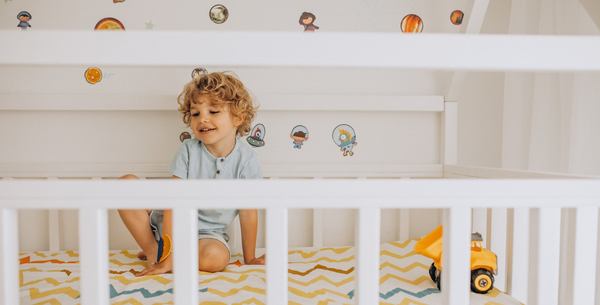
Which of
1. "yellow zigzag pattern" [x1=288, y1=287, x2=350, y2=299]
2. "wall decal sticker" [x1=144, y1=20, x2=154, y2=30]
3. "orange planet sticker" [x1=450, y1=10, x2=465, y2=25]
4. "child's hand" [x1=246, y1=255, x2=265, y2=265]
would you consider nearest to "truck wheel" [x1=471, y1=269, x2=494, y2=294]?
"yellow zigzag pattern" [x1=288, y1=287, x2=350, y2=299]

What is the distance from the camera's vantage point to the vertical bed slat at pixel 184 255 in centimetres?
52

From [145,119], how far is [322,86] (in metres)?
0.54

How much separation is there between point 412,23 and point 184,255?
115cm

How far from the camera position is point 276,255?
53 cm

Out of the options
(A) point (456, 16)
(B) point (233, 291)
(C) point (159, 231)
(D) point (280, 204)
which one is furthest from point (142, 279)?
(A) point (456, 16)

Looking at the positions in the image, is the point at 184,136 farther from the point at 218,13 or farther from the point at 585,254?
the point at 585,254

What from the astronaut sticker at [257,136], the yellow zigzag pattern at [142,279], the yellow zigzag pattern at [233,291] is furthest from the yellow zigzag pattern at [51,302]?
the astronaut sticker at [257,136]

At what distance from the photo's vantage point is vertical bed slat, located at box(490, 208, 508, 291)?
1.03 m

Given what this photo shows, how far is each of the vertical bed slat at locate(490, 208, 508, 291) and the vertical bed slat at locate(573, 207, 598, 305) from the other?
455 mm

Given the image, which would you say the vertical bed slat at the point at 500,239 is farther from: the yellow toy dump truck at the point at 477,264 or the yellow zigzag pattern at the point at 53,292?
the yellow zigzag pattern at the point at 53,292

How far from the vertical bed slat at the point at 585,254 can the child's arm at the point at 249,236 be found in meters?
0.76

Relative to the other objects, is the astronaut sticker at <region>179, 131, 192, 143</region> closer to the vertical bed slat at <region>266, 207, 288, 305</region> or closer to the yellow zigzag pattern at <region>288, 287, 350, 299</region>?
the yellow zigzag pattern at <region>288, 287, 350, 299</region>

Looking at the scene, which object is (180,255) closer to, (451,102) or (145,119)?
(145,119)

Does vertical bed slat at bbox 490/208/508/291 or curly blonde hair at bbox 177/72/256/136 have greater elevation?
curly blonde hair at bbox 177/72/256/136
